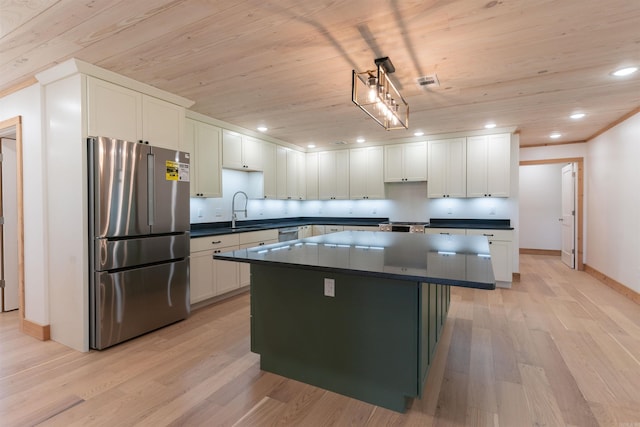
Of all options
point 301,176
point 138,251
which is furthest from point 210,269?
point 301,176

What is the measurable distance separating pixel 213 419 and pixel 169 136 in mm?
2649

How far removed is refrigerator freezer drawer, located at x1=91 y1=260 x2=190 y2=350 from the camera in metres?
2.69

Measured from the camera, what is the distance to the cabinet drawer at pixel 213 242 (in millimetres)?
3674

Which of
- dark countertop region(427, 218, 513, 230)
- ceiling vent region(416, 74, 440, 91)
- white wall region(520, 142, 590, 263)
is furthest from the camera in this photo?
white wall region(520, 142, 590, 263)

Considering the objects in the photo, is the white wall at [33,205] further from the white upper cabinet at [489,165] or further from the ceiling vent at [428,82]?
the white upper cabinet at [489,165]

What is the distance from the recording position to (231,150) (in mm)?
4625

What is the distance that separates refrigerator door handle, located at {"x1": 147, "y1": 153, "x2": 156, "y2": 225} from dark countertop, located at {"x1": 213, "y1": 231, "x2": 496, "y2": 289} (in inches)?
51.2

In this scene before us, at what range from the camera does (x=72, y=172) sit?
8.86 feet

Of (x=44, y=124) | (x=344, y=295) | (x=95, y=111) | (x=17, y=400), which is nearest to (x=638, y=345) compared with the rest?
(x=344, y=295)

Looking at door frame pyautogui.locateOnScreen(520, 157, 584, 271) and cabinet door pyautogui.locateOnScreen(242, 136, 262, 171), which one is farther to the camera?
door frame pyautogui.locateOnScreen(520, 157, 584, 271)

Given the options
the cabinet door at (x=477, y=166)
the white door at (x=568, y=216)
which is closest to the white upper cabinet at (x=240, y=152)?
the cabinet door at (x=477, y=166)

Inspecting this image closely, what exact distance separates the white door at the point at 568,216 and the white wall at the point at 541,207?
733 millimetres

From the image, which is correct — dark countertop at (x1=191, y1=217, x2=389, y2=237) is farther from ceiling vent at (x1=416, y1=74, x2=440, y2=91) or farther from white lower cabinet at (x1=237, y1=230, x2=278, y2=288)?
ceiling vent at (x1=416, y1=74, x2=440, y2=91)

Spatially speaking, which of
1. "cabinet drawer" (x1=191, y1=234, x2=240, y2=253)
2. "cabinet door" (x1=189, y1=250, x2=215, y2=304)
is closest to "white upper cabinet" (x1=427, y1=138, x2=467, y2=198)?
"cabinet drawer" (x1=191, y1=234, x2=240, y2=253)
